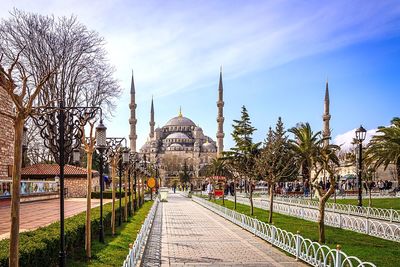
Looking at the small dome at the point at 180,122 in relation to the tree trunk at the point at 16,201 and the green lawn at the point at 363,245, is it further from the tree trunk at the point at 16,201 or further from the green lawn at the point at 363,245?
the tree trunk at the point at 16,201

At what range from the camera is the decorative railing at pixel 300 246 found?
7473mm

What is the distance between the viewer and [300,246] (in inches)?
383

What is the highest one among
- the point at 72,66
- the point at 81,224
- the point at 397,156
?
the point at 72,66

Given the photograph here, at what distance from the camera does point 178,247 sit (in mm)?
11758

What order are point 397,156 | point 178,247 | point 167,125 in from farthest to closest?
point 167,125 → point 397,156 → point 178,247

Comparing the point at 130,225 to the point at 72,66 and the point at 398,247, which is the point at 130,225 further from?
the point at 72,66

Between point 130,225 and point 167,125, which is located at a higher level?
point 167,125

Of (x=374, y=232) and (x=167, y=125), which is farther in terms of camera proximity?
(x=167, y=125)

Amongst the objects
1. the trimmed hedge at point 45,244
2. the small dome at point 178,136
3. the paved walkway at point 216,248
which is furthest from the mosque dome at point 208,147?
the trimmed hedge at point 45,244

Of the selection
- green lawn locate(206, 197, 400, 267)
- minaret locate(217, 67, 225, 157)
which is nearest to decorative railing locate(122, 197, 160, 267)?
green lawn locate(206, 197, 400, 267)

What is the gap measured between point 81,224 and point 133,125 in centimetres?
7129

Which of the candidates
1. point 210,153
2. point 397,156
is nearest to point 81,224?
point 397,156

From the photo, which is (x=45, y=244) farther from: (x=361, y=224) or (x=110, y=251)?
(x=361, y=224)

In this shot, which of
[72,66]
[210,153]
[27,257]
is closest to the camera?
[27,257]
